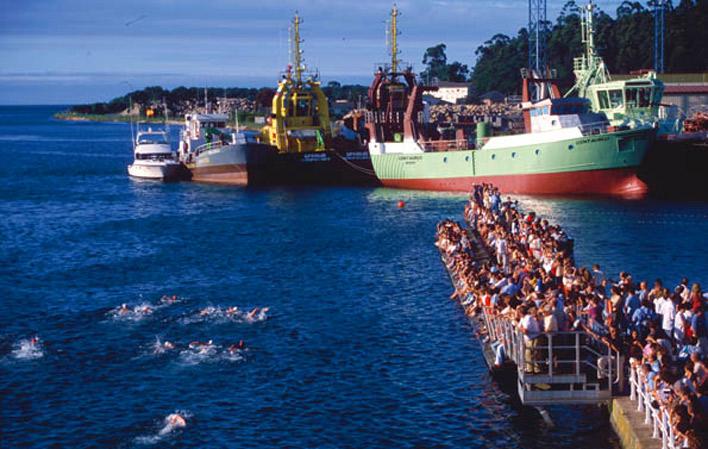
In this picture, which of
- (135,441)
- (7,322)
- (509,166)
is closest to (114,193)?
(509,166)

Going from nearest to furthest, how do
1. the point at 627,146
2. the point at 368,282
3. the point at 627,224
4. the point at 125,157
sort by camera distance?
the point at 368,282 → the point at 627,224 → the point at 627,146 → the point at 125,157

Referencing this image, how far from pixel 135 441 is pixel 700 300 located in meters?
13.1

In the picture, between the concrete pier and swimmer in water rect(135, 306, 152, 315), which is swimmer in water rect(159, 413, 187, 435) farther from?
swimmer in water rect(135, 306, 152, 315)

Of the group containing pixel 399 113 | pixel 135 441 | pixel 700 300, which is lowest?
pixel 135 441

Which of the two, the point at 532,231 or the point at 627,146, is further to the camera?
the point at 627,146

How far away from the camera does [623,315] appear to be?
21.5m

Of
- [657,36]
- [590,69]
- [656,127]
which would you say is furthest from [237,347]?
[657,36]

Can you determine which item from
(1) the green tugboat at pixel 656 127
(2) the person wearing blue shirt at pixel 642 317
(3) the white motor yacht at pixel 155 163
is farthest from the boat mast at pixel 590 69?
(2) the person wearing blue shirt at pixel 642 317

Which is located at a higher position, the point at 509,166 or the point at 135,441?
the point at 509,166

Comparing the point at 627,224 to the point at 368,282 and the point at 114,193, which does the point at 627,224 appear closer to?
the point at 368,282

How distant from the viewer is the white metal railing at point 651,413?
16609 millimetres

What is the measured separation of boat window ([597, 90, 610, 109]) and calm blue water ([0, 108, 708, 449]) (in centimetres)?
1113

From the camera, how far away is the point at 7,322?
109 feet

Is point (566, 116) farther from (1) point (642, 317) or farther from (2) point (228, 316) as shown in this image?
(1) point (642, 317)
